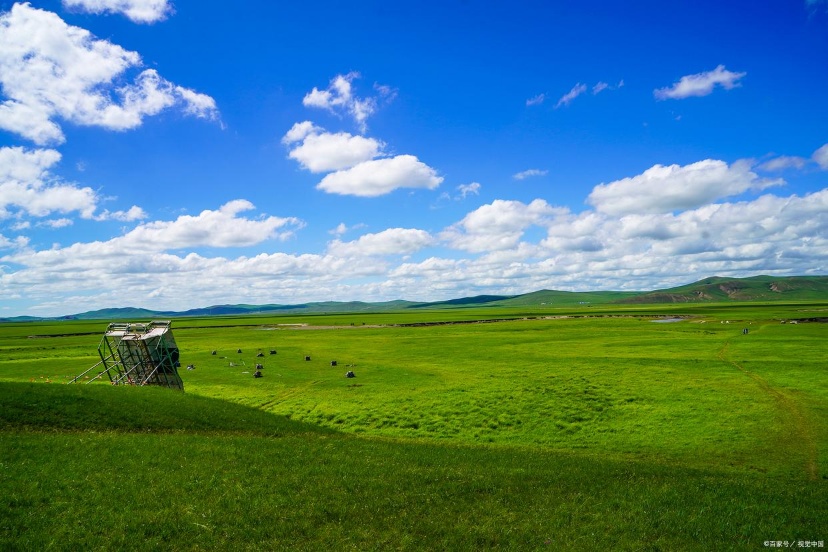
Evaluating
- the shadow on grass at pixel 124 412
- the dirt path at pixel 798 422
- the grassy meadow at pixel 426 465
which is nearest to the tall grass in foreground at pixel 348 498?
the grassy meadow at pixel 426 465

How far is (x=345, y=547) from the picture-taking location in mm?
16234

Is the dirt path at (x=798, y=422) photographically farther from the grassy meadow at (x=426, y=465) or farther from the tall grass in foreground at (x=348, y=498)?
the tall grass in foreground at (x=348, y=498)

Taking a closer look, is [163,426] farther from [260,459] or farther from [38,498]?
[38,498]

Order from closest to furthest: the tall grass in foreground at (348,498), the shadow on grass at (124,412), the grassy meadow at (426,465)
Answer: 1. the tall grass in foreground at (348,498)
2. the grassy meadow at (426,465)
3. the shadow on grass at (124,412)

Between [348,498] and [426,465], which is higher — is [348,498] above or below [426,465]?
above

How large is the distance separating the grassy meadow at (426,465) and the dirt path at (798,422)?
21 centimetres

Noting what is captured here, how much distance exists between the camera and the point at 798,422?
127ft

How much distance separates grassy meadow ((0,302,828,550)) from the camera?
1725 cm

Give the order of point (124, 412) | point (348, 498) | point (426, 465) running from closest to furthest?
point (348, 498) → point (426, 465) → point (124, 412)

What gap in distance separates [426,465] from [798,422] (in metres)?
34.4

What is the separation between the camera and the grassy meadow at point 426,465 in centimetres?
1725

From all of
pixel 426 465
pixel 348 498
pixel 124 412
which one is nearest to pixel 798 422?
pixel 426 465

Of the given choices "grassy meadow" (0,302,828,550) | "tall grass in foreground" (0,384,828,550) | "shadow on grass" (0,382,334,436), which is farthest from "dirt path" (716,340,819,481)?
"shadow on grass" (0,382,334,436)

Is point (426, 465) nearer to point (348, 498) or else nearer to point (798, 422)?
point (348, 498)
